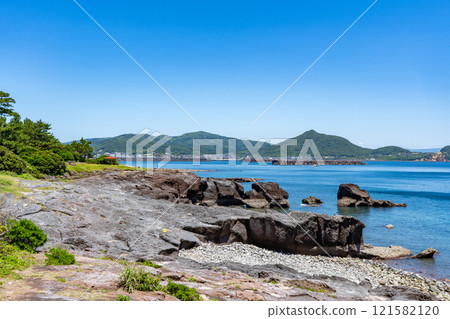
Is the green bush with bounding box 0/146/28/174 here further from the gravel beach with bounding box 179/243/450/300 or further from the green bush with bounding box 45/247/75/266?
the green bush with bounding box 45/247/75/266

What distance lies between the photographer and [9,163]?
1336 inches

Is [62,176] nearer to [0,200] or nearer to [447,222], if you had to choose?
[0,200]

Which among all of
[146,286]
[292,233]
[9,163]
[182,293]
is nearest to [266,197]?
[292,233]

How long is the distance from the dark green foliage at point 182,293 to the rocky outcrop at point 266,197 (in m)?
52.5

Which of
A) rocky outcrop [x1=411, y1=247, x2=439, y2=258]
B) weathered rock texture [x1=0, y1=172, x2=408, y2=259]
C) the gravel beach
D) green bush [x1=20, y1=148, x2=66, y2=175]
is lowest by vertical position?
rocky outcrop [x1=411, y1=247, x2=439, y2=258]

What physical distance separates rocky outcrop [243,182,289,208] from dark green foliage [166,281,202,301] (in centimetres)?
5250

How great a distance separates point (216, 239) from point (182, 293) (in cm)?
1940

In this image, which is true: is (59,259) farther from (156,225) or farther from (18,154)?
(18,154)

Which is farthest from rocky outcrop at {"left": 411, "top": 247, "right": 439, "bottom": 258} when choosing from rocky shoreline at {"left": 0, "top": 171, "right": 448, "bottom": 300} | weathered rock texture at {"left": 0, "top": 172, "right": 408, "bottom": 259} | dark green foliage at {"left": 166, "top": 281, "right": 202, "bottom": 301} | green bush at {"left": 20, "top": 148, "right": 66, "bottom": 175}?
green bush at {"left": 20, "top": 148, "right": 66, "bottom": 175}

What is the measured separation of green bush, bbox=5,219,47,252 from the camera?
595 inches
